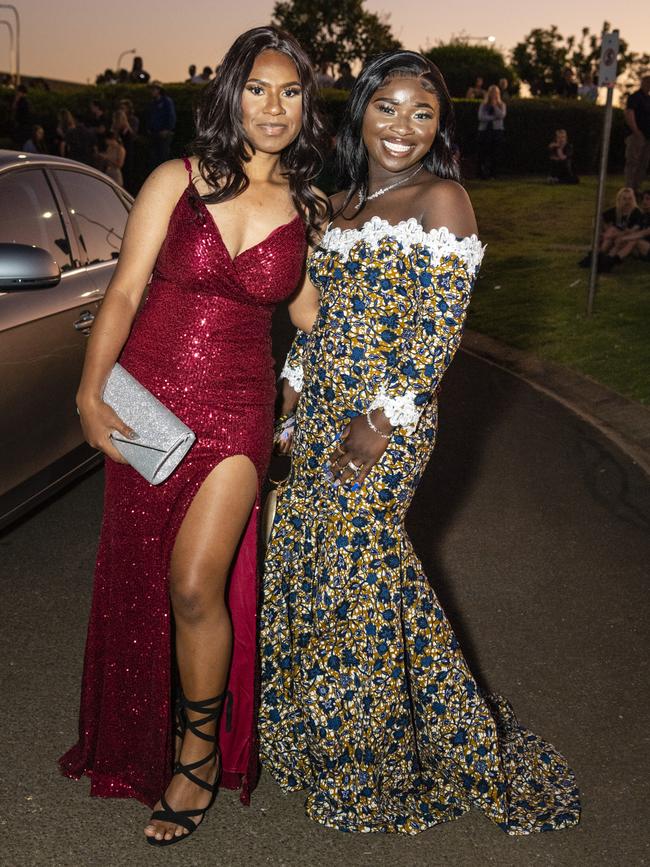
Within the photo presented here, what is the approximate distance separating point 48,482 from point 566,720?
2.39m

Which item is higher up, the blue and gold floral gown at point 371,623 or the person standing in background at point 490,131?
the blue and gold floral gown at point 371,623

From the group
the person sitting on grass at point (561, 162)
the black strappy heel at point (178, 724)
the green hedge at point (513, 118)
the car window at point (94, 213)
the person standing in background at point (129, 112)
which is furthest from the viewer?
the green hedge at point (513, 118)

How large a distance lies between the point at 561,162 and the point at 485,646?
73.8 feet

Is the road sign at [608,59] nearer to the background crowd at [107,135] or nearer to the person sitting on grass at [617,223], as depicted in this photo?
the person sitting on grass at [617,223]

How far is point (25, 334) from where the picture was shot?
442cm

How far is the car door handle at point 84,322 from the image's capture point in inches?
192

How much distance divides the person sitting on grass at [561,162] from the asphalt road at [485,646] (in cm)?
1860

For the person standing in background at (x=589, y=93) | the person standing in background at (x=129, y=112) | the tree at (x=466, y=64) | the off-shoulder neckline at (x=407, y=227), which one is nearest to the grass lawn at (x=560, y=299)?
the off-shoulder neckline at (x=407, y=227)

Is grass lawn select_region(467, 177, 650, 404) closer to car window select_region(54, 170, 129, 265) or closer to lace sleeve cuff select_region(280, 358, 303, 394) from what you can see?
car window select_region(54, 170, 129, 265)

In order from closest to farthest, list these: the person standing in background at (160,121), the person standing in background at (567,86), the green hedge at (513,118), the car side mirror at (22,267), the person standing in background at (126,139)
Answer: the car side mirror at (22,267)
the person standing in background at (126,139)
the person standing in background at (160,121)
the green hedge at (513,118)
the person standing in background at (567,86)

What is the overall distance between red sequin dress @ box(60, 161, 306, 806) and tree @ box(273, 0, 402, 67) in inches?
2519

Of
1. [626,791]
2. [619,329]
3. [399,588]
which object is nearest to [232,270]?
[399,588]

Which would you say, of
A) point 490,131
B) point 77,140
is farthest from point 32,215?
point 490,131

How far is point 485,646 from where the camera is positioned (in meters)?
4.39
